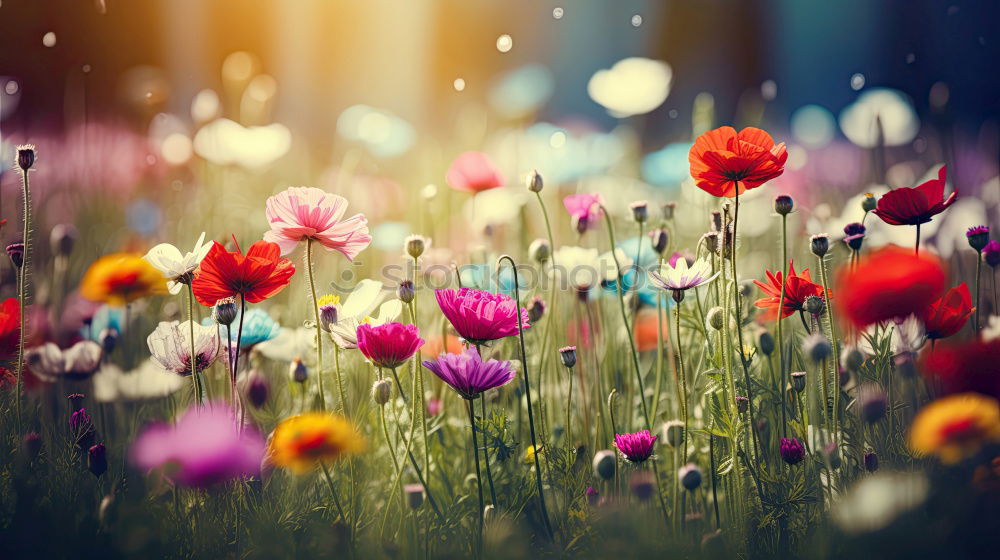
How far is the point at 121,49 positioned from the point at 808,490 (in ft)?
3.89

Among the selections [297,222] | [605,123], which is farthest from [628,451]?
[605,123]

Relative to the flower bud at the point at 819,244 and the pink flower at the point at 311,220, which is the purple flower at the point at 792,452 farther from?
the pink flower at the point at 311,220

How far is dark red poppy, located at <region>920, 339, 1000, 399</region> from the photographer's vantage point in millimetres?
664

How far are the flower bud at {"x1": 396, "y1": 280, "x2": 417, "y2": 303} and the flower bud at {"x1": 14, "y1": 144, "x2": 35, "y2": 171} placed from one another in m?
0.37

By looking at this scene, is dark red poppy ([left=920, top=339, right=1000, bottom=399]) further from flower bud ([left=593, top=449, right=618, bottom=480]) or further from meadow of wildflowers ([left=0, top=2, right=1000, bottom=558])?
flower bud ([left=593, top=449, right=618, bottom=480])

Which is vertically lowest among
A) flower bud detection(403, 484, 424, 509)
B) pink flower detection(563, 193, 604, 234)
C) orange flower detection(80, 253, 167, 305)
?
flower bud detection(403, 484, 424, 509)

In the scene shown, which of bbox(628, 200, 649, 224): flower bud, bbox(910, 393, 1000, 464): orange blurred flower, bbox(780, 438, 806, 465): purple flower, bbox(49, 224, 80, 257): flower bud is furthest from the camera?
bbox(49, 224, 80, 257): flower bud

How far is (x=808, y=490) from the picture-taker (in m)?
0.70

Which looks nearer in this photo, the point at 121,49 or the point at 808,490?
the point at 808,490

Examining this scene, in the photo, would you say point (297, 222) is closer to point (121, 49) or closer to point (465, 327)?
point (465, 327)

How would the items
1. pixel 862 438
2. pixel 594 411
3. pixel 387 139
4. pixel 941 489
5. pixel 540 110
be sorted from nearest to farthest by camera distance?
pixel 941 489 → pixel 862 438 → pixel 594 411 → pixel 540 110 → pixel 387 139

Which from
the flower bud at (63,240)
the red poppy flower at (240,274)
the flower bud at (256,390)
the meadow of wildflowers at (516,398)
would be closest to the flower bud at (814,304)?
the meadow of wildflowers at (516,398)

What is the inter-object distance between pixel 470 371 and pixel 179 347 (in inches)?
11.6

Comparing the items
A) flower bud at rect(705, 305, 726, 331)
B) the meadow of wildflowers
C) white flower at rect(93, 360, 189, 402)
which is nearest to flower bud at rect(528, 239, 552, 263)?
the meadow of wildflowers
